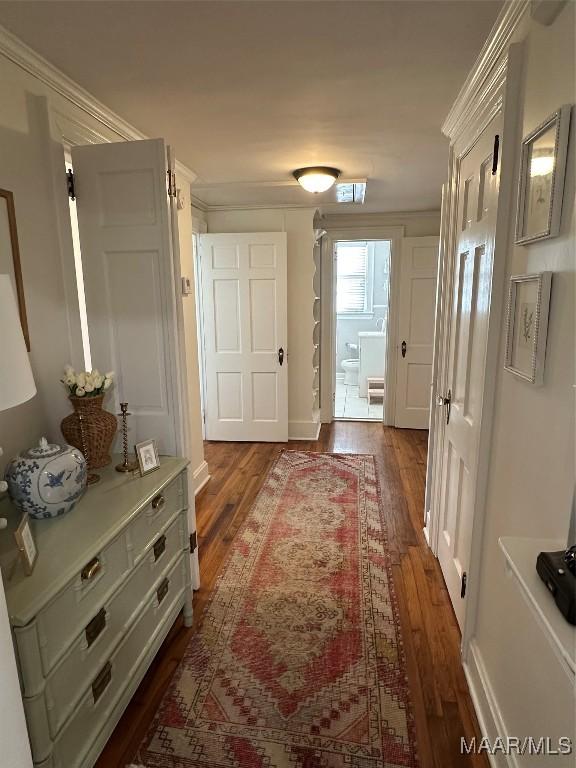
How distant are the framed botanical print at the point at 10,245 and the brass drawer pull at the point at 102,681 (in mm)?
1270

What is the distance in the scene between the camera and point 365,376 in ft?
21.3

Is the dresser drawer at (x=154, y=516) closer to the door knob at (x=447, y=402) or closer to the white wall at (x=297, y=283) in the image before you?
the door knob at (x=447, y=402)

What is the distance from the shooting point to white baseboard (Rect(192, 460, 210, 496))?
3.42 meters

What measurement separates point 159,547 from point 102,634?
39 cm

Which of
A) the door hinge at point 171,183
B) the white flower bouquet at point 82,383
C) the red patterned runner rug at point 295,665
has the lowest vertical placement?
the red patterned runner rug at point 295,665

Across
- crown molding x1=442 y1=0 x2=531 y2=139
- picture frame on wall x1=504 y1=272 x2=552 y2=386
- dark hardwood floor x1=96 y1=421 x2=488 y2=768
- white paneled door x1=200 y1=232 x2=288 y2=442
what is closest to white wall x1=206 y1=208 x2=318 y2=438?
white paneled door x1=200 y1=232 x2=288 y2=442

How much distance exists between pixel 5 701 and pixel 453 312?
2.23 meters

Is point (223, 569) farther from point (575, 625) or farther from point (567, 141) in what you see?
point (567, 141)

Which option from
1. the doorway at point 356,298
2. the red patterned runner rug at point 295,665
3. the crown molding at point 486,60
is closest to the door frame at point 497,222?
the crown molding at point 486,60

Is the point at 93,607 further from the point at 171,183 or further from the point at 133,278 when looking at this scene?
the point at 171,183

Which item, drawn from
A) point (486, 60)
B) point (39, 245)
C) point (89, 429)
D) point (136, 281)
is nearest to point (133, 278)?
point (136, 281)

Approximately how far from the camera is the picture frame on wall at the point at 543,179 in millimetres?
1044

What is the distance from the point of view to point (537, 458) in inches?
47.5

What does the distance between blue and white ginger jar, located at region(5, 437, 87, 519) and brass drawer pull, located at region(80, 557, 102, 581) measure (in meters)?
0.24
